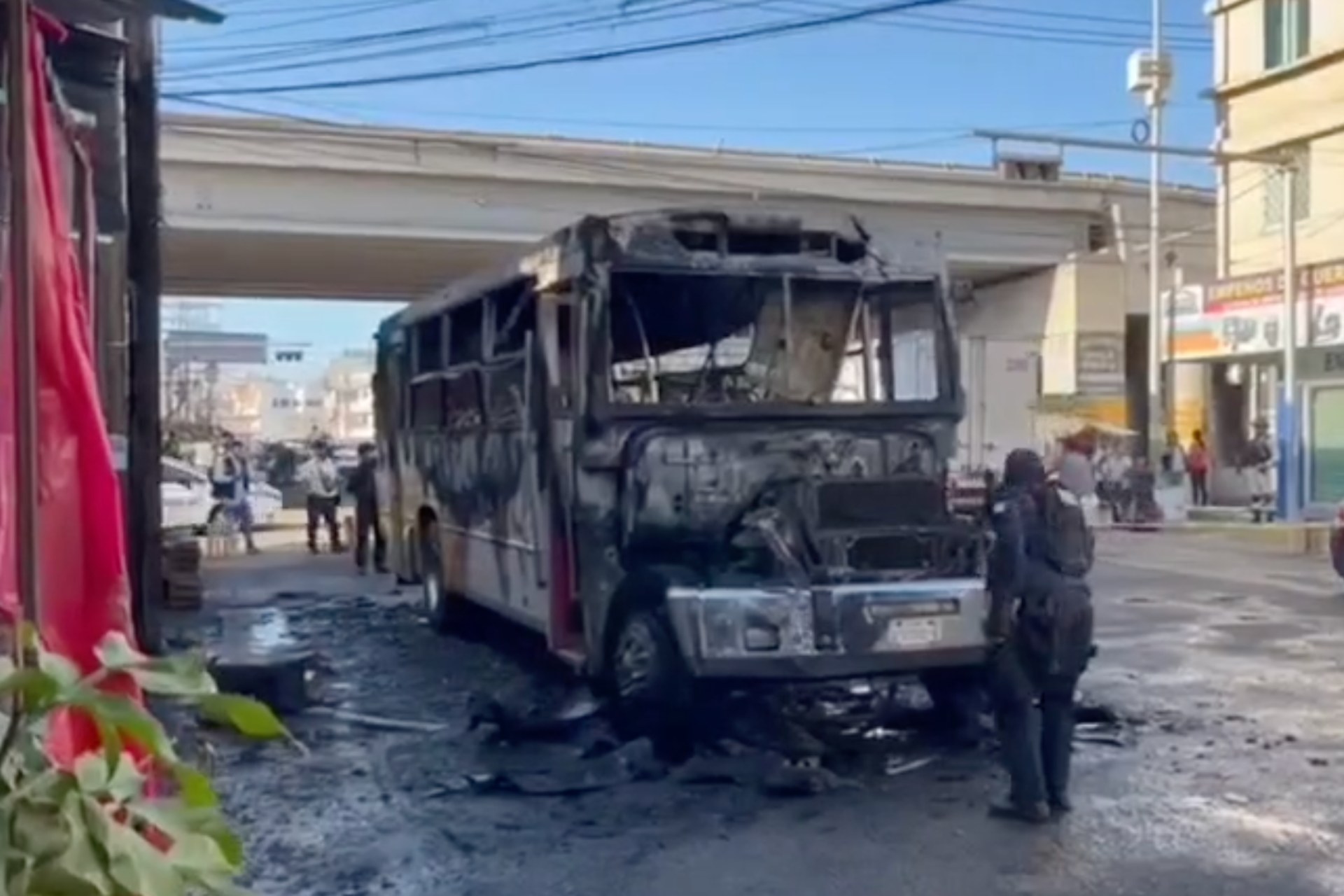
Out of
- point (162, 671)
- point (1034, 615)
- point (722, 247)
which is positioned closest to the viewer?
point (162, 671)

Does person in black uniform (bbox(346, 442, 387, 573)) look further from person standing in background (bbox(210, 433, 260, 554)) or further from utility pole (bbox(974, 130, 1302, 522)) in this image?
utility pole (bbox(974, 130, 1302, 522))

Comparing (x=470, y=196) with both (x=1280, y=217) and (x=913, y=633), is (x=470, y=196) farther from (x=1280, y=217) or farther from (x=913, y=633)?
(x=913, y=633)

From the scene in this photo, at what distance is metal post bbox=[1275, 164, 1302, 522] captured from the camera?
1160 inches

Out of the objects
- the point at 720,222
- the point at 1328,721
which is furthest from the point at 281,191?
the point at 1328,721

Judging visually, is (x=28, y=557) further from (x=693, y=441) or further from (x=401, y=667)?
(x=401, y=667)

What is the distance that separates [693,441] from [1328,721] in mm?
4125

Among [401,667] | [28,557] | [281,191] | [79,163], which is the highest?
[281,191]

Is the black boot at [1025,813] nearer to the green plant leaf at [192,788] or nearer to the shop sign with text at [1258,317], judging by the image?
the green plant leaf at [192,788]

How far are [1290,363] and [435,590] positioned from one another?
19.3 m

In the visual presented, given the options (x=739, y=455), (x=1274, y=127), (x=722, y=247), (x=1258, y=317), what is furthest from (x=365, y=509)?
(x=1274, y=127)

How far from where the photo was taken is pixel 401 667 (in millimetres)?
13414

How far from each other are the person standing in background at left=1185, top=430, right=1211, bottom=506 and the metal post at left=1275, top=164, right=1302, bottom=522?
168 inches

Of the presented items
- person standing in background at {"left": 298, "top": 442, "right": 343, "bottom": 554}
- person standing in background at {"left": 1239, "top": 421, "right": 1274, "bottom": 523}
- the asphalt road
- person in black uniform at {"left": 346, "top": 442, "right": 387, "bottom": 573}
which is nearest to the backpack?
the asphalt road

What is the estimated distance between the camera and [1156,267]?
3622cm
